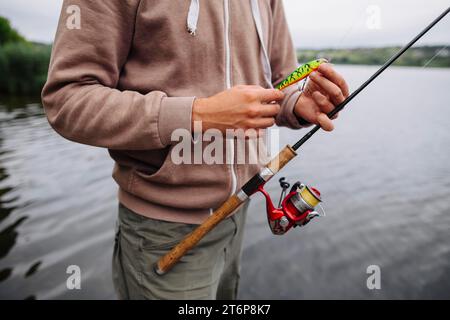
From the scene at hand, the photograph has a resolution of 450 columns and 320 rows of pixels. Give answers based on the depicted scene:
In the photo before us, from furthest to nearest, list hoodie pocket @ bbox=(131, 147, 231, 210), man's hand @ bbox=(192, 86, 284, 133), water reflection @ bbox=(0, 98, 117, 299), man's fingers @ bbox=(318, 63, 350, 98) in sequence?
water reflection @ bbox=(0, 98, 117, 299)
hoodie pocket @ bbox=(131, 147, 231, 210)
man's fingers @ bbox=(318, 63, 350, 98)
man's hand @ bbox=(192, 86, 284, 133)

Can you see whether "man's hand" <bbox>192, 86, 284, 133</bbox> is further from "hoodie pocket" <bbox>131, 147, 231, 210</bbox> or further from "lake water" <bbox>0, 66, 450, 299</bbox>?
"lake water" <bbox>0, 66, 450, 299</bbox>

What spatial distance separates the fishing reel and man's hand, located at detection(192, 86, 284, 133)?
500 mm

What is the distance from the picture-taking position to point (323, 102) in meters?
1.59

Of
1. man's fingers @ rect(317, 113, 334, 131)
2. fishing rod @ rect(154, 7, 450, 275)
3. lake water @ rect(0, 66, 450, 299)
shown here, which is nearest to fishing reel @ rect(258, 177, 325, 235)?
fishing rod @ rect(154, 7, 450, 275)

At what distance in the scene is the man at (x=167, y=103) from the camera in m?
1.26

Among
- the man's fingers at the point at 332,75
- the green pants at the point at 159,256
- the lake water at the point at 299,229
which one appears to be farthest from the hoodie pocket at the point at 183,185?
the lake water at the point at 299,229

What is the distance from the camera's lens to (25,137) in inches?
434

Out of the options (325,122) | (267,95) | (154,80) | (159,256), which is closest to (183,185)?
(159,256)

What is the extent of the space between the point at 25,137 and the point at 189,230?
1174cm

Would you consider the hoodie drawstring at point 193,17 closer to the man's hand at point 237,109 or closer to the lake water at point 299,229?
the man's hand at point 237,109

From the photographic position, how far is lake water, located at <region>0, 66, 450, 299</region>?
13.8 ft

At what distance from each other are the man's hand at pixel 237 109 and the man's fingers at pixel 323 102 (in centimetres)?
40

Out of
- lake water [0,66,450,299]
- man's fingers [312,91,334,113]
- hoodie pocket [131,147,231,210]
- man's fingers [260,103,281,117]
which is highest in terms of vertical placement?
man's fingers [260,103,281,117]
